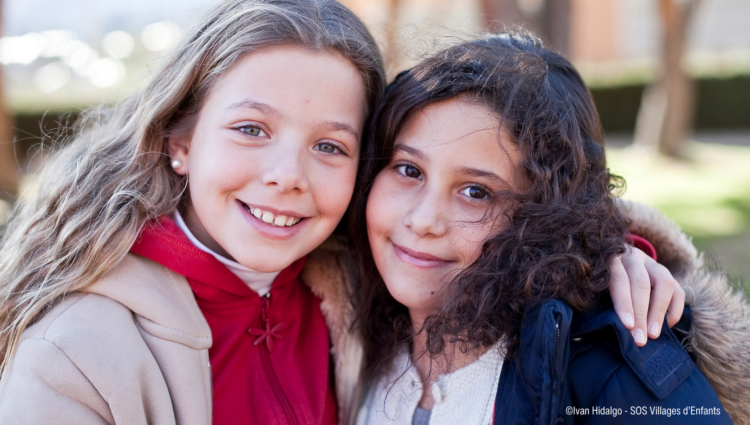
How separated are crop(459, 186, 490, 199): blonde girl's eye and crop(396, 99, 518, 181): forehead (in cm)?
7

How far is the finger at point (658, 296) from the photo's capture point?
1575 mm

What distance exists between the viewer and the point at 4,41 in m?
6.56

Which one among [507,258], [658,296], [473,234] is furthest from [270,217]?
[658,296]

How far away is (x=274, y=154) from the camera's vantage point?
174 centimetres

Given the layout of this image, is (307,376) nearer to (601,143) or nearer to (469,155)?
(469,155)

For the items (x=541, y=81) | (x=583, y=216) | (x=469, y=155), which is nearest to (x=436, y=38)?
(x=541, y=81)

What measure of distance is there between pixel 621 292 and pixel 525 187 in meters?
0.40

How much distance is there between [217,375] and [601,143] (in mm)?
1472

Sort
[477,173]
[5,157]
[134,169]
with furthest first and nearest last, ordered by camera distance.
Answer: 1. [5,157]
2. [134,169]
3. [477,173]

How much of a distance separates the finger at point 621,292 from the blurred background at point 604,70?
2.05 feet

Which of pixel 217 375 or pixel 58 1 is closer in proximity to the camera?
pixel 217 375

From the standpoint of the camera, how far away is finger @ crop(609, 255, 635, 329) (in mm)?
1540

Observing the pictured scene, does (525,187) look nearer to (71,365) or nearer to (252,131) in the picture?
(252,131)

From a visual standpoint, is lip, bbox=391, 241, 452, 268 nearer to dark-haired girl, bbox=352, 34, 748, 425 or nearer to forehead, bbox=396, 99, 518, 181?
dark-haired girl, bbox=352, 34, 748, 425
